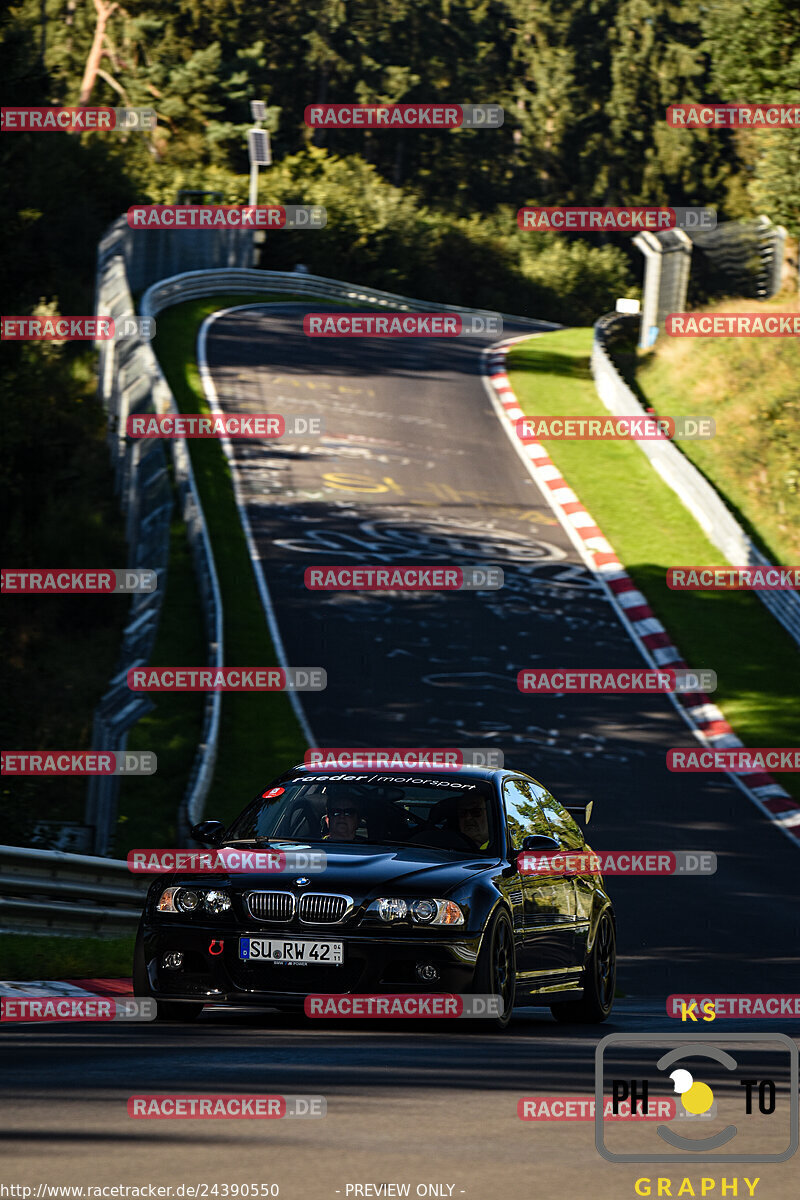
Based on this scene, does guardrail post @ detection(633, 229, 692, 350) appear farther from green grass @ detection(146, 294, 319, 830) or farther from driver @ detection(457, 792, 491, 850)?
driver @ detection(457, 792, 491, 850)

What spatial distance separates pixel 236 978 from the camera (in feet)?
28.5

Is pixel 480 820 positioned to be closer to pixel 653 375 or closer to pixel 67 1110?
pixel 67 1110

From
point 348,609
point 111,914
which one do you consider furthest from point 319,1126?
point 348,609

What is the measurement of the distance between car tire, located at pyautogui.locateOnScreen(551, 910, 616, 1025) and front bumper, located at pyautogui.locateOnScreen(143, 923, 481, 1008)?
6.27 feet

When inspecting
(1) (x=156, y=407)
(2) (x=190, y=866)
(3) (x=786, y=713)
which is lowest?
(3) (x=786, y=713)

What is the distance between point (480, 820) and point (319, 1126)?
4.03 meters
